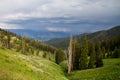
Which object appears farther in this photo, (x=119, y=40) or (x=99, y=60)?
(x=119, y=40)

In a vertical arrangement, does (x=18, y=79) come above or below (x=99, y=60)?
above

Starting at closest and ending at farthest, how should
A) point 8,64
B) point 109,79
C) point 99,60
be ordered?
point 8,64 < point 109,79 < point 99,60

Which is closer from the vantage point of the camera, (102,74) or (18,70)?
(18,70)

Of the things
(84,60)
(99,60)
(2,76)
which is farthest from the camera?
(99,60)

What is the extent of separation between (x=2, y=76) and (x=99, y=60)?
8398 centimetres

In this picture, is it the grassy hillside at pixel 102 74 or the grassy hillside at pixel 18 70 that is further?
the grassy hillside at pixel 102 74

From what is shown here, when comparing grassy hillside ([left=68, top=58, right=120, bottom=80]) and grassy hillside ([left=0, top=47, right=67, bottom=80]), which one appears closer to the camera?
grassy hillside ([left=0, top=47, right=67, bottom=80])

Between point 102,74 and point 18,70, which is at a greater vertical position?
point 18,70

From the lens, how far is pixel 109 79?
4478 cm

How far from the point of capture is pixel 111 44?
620 ft

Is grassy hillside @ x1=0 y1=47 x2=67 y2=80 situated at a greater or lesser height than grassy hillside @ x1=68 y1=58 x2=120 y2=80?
greater

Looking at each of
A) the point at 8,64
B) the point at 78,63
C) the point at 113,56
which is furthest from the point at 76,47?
the point at 8,64

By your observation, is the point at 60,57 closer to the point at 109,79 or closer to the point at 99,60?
the point at 99,60

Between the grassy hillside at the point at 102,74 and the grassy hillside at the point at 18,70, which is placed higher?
the grassy hillside at the point at 18,70
